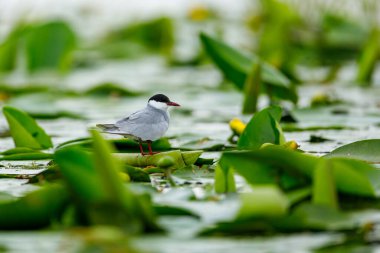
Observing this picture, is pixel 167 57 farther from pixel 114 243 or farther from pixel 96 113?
pixel 114 243

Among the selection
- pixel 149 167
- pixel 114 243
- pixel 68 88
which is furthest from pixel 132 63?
pixel 114 243

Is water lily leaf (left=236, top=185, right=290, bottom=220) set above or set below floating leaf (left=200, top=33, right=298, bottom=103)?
below

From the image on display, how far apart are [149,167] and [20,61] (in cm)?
493

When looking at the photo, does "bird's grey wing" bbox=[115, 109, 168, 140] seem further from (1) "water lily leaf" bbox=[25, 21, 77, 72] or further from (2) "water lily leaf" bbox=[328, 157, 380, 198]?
(1) "water lily leaf" bbox=[25, 21, 77, 72]

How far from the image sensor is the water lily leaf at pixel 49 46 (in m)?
6.64

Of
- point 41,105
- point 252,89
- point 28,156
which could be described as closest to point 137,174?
point 28,156

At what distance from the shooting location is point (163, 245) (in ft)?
6.86

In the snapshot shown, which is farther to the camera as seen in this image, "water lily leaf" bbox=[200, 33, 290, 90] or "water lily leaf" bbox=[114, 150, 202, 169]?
"water lily leaf" bbox=[200, 33, 290, 90]

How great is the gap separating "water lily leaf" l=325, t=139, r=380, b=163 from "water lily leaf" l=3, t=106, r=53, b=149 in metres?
1.23

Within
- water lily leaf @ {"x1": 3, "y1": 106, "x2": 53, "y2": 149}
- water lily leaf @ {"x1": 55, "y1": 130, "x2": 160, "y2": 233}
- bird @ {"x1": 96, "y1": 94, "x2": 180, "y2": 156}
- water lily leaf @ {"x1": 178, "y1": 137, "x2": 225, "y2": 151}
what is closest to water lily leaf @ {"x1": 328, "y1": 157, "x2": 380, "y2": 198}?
water lily leaf @ {"x1": 55, "y1": 130, "x2": 160, "y2": 233}

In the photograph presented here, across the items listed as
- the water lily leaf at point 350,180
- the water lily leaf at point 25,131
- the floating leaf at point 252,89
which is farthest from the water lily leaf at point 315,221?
the floating leaf at point 252,89

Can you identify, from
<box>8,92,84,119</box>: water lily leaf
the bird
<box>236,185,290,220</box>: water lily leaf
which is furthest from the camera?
<box>8,92,84,119</box>: water lily leaf

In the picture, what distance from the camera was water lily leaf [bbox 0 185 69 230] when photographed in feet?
7.37

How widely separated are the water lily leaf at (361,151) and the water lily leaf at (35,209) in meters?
1.19
